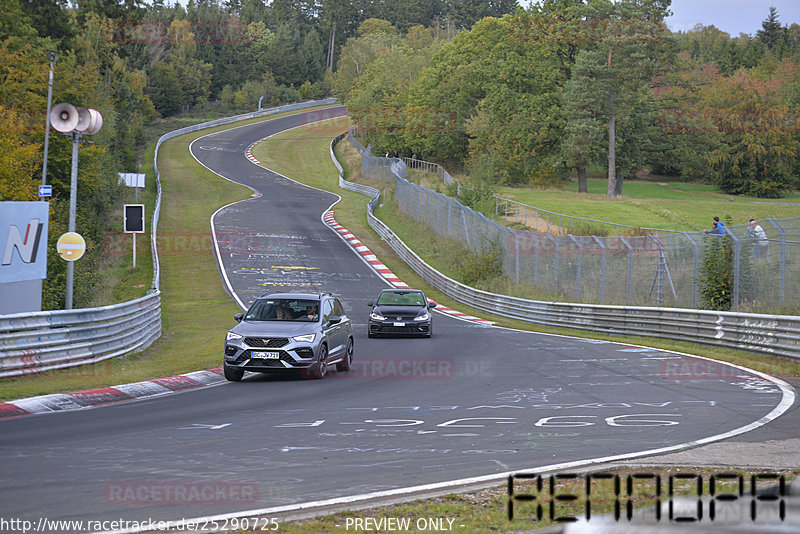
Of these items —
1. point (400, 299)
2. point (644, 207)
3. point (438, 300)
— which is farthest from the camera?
point (644, 207)

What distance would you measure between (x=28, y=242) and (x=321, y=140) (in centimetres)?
9188

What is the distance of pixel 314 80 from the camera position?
576 ft

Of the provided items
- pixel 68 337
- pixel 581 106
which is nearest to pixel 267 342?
pixel 68 337

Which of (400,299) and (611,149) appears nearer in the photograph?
(400,299)

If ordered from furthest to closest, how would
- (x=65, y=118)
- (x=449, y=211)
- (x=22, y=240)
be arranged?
1. (x=449, y=211)
2. (x=22, y=240)
3. (x=65, y=118)

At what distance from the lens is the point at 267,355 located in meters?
16.0

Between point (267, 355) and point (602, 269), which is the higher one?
point (602, 269)

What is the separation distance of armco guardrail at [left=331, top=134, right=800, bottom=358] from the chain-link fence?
761 millimetres

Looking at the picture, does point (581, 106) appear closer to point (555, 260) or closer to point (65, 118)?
point (555, 260)

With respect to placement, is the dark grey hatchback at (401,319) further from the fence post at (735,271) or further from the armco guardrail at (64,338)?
the fence post at (735,271)

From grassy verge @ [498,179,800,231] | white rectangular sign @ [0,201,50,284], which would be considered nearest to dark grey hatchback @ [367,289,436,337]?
white rectangular sign @ [0,201,50,284]

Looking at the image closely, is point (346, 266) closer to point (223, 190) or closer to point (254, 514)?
point (223, 190)

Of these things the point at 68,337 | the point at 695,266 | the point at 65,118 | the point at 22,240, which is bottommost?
the point at 68,337

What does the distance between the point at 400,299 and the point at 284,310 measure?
32.9ft
